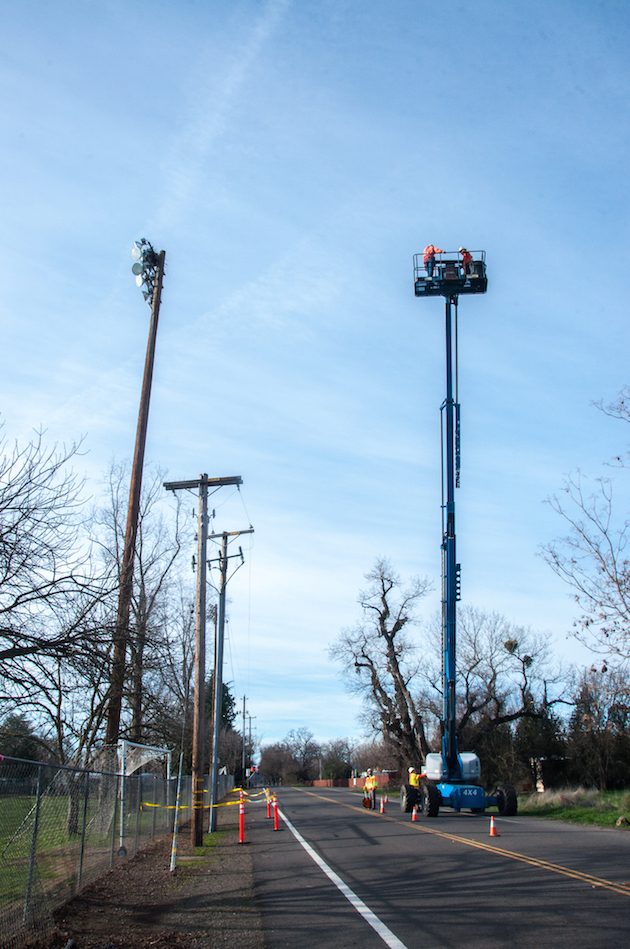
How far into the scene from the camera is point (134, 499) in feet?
59.1

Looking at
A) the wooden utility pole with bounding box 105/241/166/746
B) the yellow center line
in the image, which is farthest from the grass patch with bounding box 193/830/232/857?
the yellow center line

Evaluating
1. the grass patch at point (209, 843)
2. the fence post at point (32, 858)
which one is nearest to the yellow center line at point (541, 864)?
the grass patch at point (209, 843)

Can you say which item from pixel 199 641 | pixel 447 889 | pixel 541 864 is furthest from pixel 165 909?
pixel 199 641

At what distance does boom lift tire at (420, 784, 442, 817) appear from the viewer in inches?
1009

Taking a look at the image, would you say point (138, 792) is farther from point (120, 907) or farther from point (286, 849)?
point (120, 907)

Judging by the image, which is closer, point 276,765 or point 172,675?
point 172,675

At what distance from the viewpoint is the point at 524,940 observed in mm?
7957

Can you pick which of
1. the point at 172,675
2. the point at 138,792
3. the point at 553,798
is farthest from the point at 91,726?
the point at 553,798

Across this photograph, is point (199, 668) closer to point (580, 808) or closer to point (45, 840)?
point (45, 840)

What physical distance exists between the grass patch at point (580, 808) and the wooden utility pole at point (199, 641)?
11.1 m

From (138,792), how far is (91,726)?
394 cm

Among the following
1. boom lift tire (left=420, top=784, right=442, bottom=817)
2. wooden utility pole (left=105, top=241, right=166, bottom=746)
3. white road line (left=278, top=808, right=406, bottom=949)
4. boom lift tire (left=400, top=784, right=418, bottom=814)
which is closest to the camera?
white road line (left=278, top=808, right=406, bottom=949)

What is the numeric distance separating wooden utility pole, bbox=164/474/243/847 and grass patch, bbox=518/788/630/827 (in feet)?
36.3

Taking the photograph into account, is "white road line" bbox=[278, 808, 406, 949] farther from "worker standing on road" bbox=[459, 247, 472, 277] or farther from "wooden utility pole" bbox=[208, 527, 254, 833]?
"worker standing on road" bbox=[459, 247, 472, 277]
